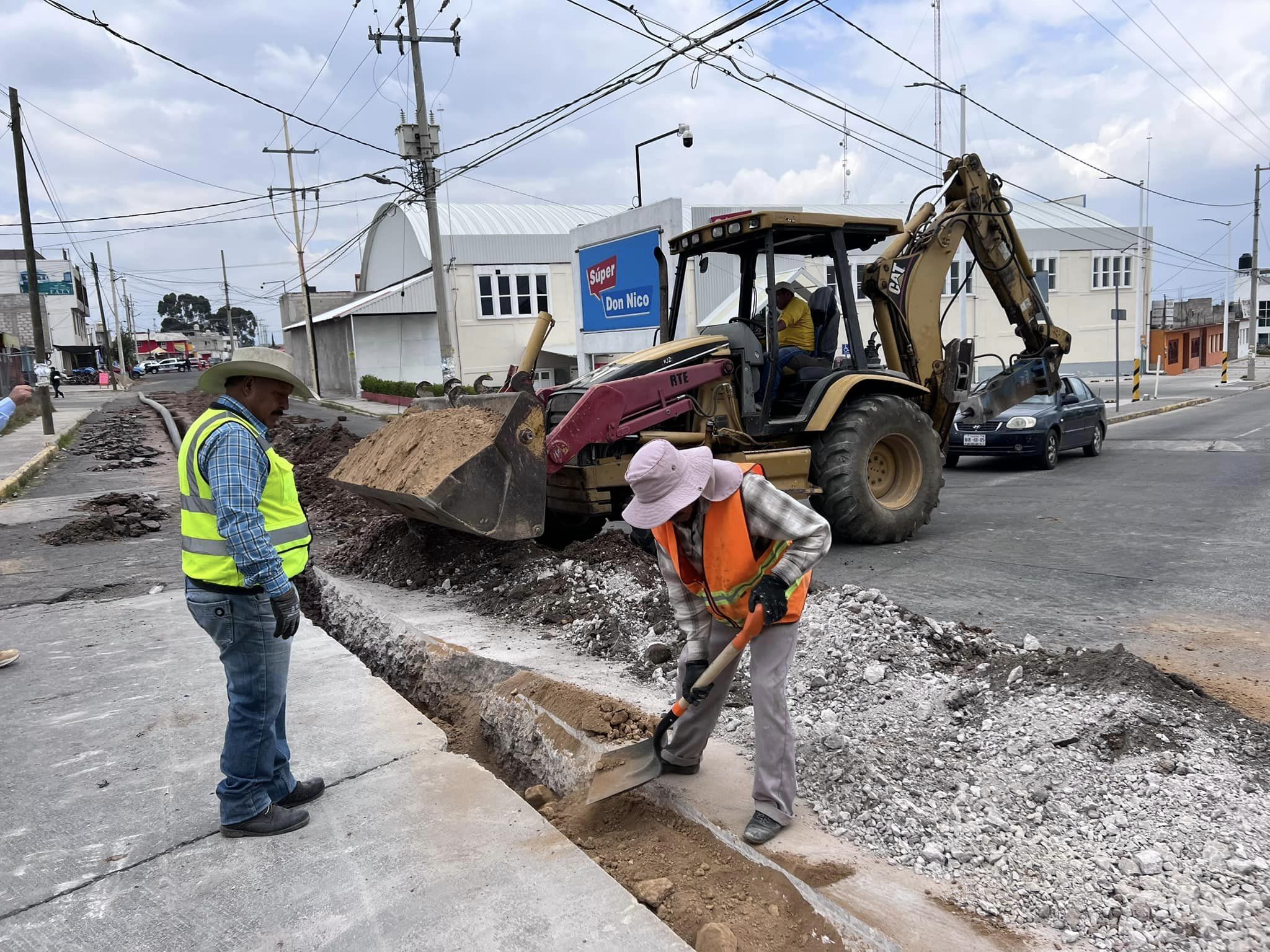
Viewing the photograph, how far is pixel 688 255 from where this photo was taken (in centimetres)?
840

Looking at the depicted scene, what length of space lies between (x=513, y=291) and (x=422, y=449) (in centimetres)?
2873

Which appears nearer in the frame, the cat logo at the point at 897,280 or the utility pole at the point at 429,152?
the cat logo at the point at 897,280

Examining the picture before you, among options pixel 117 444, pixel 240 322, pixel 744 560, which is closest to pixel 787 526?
pixel 744 560

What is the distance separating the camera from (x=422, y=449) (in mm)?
6418

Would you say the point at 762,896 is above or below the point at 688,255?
below

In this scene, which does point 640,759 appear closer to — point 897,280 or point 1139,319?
point 897,280

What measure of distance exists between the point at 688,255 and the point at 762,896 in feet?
21.3

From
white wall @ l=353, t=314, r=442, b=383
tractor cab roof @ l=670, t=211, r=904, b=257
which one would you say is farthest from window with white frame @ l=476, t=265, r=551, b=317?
tractor cab roof @ l=670, t=211, r=904, b=257

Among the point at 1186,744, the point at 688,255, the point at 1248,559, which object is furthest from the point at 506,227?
the point at 1186,744

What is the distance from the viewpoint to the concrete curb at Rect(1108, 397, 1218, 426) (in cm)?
2098

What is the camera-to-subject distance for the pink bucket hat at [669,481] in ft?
10.1

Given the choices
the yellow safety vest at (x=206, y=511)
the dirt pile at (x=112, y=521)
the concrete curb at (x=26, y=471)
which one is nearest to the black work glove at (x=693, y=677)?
the yellow safety vest at (x=206, y=511)

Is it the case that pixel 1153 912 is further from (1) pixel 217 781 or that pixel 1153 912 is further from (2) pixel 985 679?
(1) pixel 217 781

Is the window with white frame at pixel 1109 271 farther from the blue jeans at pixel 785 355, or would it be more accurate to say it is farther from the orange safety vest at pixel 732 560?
the orange safety vest at pixel 732 560
